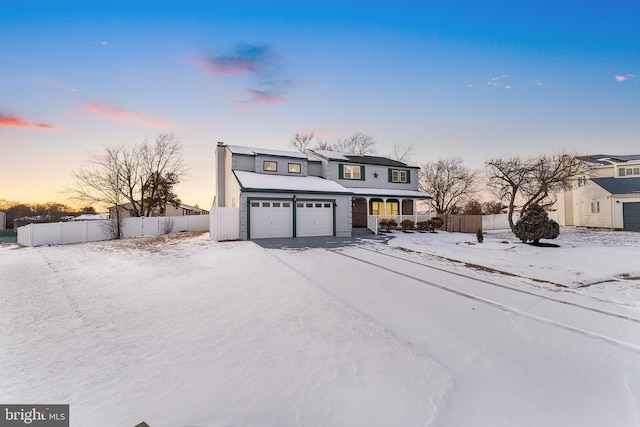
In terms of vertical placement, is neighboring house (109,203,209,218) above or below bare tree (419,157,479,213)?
below

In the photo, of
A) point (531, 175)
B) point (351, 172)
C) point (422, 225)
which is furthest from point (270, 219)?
point (531, 175)

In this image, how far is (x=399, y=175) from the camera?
25516 mm

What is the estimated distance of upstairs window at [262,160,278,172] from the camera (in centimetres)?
1989

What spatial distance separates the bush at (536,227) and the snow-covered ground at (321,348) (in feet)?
23.4

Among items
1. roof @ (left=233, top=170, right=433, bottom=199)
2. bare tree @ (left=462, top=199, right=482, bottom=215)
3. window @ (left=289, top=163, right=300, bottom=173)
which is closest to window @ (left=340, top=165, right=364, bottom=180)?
roof @ (left=233, top=170, right=433, bottom=199)

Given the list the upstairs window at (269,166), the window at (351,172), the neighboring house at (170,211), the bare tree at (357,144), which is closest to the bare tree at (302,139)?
the bare tree at (357,144)

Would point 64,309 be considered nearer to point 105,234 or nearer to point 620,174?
point 105,234

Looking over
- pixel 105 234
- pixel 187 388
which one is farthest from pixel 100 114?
pixel 187 388

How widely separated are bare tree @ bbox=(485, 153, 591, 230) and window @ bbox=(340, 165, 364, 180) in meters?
11.3

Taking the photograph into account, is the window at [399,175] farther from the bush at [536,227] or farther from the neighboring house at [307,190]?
the bush at [536,227]

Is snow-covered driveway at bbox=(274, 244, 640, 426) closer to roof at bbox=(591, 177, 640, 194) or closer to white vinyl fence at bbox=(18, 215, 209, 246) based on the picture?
white vinyl fence at bbox=(18, 215, 209, 246)

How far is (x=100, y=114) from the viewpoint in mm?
15633

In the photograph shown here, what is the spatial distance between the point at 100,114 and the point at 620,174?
47659mm

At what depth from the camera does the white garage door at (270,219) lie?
16.0 metres
